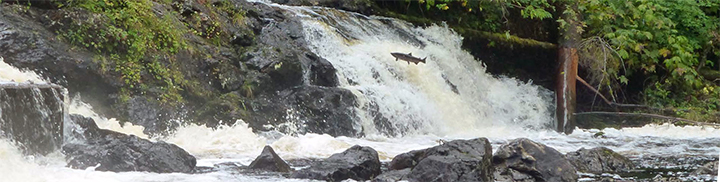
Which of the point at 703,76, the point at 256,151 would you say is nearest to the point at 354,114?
the point at 256,151

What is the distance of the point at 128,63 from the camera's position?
394 inches

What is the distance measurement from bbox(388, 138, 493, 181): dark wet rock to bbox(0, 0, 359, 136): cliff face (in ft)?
12.5

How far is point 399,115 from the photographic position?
12.0 metres

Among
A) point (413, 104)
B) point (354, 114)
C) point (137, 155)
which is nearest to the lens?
point (137, 155)

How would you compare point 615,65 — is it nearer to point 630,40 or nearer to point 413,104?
point 630,40

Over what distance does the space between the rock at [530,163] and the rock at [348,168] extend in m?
1.21

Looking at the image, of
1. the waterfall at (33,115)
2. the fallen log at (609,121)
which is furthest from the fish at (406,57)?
the waterfall at (33,115)

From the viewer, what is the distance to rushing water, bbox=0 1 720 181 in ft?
28.1

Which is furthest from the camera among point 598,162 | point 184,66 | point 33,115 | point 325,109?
point 325,109

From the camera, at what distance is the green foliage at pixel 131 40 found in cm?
984

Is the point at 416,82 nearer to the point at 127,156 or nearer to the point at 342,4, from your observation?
the point at 342,4

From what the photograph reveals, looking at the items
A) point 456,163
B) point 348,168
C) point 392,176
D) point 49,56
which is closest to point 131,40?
point 49,56

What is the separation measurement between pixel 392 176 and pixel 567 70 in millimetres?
9078

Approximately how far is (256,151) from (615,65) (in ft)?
31.4
